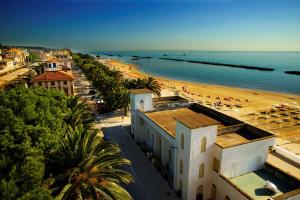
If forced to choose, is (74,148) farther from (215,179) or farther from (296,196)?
(296,196)

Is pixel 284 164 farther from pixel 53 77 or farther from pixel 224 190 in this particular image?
pixel 53 77

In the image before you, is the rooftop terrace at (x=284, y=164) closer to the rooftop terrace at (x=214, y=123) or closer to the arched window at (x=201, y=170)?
the rooftop terrace at (x=214, y=123)

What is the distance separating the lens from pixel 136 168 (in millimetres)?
23938

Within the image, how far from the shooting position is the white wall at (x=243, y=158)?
17250 millimetres

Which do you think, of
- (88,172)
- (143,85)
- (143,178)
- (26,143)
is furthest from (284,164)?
(143,85)

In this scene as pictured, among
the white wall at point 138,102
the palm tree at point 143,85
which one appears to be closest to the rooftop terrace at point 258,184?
the white wall at point 138,102

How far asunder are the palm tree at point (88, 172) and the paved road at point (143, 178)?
6.15 m

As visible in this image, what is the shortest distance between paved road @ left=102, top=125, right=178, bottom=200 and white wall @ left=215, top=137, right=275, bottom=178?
5347 millimetres

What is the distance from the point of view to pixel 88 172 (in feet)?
45.5

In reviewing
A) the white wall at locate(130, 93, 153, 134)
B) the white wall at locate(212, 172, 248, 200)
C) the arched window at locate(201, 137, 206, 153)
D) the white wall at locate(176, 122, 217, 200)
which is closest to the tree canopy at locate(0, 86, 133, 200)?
the white wall at locate(176, 122, 217, 200)

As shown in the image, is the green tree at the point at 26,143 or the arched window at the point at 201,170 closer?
the green tree at the point at 26,143

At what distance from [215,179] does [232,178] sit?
1318mm

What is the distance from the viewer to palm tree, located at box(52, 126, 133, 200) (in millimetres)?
12734

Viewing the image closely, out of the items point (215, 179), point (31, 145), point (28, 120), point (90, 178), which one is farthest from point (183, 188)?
point (28, 120)
